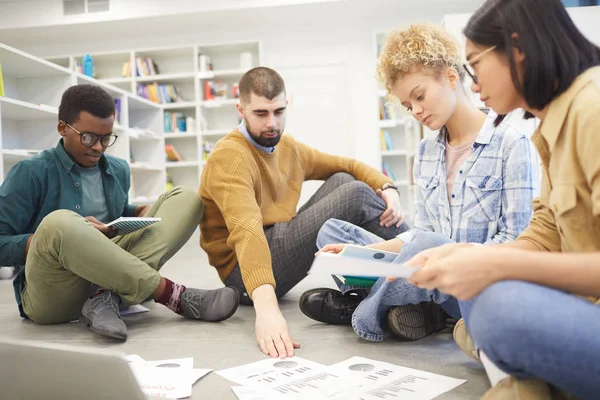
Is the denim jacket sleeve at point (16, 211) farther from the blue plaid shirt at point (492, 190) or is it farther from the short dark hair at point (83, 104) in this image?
the blue plaid shirt at point (492, 190)

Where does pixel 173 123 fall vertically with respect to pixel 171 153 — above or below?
above

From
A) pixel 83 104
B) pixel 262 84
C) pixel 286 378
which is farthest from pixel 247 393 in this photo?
pixel 83 104

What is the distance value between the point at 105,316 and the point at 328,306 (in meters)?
0.65

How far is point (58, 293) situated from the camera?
1538 millimetres

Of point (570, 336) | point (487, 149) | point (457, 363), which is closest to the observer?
point (570, 336)

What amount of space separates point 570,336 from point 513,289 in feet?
0.27

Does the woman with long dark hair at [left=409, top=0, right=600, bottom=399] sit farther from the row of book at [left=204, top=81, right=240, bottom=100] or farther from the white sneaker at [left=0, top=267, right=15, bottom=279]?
the row of book at [left=204, top=81, right=240, bottom=100]

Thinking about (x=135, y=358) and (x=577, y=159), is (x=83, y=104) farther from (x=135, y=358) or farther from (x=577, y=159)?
(x=577, y=159)

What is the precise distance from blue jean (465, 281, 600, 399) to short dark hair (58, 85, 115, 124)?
152cm

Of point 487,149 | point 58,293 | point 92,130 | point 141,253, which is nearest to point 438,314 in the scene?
point 487,149

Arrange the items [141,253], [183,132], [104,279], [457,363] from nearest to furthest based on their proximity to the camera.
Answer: [457,363], [104,279], [141,253], [183,132]

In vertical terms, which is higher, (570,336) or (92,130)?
(92,130)

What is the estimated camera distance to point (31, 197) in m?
1.61

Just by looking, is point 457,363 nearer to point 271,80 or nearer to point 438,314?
point 438,314
